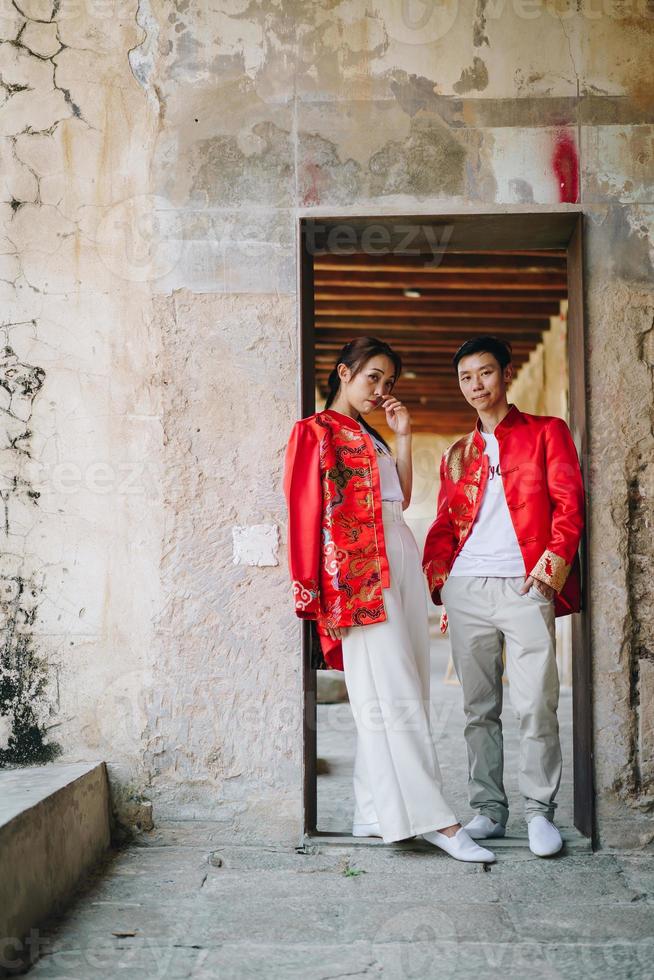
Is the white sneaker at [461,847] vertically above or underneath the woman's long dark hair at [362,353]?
underneath

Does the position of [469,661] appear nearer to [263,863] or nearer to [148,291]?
[263,863]

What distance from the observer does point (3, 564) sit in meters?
3.46

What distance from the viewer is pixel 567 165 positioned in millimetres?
3381

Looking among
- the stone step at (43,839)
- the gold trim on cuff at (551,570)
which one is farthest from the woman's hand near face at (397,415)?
the stone step at (43,839)

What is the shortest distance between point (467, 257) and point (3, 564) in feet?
12.6

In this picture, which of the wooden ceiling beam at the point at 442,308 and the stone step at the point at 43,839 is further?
the wooden ceiling beam at the point at 442,308

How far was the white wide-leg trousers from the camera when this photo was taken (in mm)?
3119

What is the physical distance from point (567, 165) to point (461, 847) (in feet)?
8.06

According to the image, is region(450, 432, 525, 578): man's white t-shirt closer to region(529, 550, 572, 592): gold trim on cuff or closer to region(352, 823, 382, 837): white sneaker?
region(529, 550, 572, 592): gold trim on cuff

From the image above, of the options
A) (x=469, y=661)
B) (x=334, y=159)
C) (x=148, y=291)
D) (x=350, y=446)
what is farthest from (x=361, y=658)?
(x=334, y=159)

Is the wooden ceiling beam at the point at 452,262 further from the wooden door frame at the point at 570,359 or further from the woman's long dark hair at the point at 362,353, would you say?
the woman's long dark hair at the point at 362,353

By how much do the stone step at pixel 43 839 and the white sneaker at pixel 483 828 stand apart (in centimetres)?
132

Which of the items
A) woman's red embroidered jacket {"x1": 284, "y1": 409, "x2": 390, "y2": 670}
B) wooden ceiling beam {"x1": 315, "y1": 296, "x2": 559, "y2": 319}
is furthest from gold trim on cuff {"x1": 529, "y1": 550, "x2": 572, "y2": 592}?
wooden ceiling beam {"x1": 315, "y1": 296, "x2": 559, "y2": 319}

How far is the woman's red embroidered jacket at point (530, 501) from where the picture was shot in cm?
322
